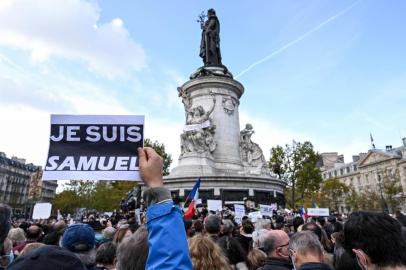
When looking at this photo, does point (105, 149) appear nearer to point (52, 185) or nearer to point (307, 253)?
point (307, 253)

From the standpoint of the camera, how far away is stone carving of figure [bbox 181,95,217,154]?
22.9 meters

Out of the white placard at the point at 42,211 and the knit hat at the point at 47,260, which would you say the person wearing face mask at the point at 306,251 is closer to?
the knit hat at the point at 47,260

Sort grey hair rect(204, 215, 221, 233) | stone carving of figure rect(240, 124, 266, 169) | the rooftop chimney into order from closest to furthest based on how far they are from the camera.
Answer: grey hair rect(204, 215, 221, 233) < stone carving of figure rect(240, 124, 266, 169) < the rooftop chimney

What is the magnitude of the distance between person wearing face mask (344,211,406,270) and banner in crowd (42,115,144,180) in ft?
6.90

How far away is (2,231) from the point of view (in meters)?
2.42

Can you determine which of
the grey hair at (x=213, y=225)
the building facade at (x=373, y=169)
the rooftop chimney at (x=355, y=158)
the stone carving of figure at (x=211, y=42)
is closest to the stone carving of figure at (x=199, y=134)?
the stone carving of figure at (x=211, y=42)

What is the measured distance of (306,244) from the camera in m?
3.33

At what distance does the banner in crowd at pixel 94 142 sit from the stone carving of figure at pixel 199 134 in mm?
19325

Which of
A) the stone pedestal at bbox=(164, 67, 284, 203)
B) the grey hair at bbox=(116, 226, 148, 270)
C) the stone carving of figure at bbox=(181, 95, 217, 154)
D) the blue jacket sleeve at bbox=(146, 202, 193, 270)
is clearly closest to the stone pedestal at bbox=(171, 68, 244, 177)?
the stone pedestal at bbox=(164, 67, 284, 203)

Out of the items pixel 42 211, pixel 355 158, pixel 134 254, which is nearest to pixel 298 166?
pixel 42 211

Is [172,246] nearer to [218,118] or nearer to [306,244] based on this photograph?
[306,244]

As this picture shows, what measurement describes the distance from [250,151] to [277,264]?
21987 millimetres

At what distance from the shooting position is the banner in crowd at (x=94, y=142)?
3213 millimetres

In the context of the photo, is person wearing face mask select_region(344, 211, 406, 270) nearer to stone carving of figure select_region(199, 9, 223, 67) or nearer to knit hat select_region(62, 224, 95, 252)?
knit hat select_region(62, 224, 95, 252)
